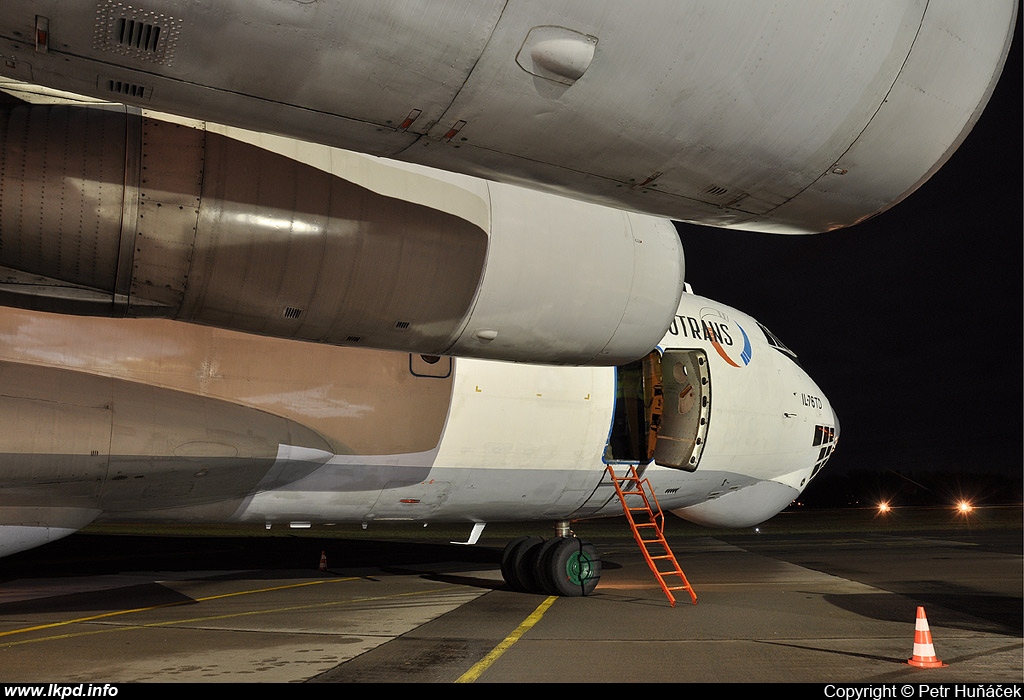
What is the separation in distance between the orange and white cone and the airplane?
12.4 feet

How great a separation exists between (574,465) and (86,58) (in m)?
9.68

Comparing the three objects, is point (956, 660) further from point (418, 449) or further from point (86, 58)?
point (86, 58)

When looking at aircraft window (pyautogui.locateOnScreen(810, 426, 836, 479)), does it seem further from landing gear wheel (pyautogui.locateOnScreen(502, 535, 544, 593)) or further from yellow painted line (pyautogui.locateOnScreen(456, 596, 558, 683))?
yellow painted line (pyautogui.locateOnScreen(456, 596, 558, 683))

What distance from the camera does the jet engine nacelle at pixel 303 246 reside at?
5727 mm

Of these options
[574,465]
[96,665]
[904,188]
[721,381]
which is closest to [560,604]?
[574,465]

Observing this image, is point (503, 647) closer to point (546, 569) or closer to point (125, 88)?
point (546, 569)

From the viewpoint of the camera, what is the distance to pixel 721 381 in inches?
522

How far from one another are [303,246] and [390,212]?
2.67 ft

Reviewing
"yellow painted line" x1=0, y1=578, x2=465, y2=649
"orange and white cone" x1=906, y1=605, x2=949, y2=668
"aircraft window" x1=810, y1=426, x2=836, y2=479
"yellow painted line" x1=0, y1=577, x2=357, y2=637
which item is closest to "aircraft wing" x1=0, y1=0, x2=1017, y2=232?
"orange and white cone" x1=906, y1=605, x2=949, y2=668

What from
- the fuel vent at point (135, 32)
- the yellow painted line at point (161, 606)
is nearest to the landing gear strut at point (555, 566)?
the yellow painted line at point (161, 606)

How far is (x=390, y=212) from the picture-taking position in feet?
21.6

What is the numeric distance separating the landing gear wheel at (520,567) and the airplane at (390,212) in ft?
4.21

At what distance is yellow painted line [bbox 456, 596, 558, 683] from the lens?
23.1 ft

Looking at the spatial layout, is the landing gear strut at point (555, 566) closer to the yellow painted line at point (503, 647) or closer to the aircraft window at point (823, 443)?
the yellow painted line at point (503, 647)
